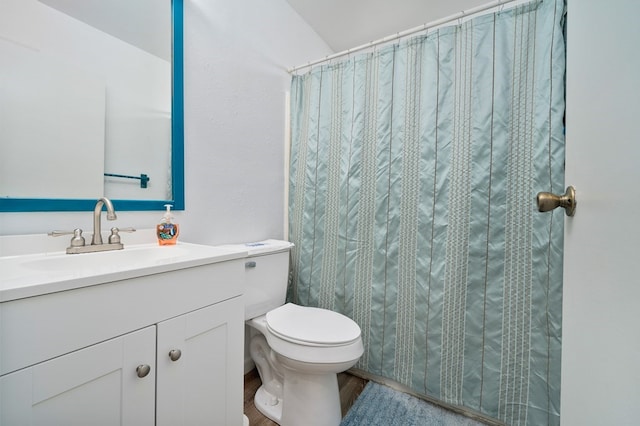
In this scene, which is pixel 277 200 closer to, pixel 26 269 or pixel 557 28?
pixel 26 269

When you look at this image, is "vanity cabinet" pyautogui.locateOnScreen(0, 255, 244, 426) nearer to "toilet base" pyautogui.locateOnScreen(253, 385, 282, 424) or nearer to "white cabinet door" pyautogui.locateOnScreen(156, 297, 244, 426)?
"white cabinet door" pyautogui.locateOnScreen(156, 297, 244, 426)

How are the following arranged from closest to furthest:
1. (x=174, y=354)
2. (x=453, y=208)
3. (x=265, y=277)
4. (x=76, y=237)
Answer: (x=174, y=354) < (x=76, y=237) < (x=453, y=208) < (x=265, y=277)

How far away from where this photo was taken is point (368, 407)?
1.32 metres

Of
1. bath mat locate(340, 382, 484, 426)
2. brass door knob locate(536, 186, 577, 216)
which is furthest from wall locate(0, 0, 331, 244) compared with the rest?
brass door knob locate(536, 186, 577, 216)

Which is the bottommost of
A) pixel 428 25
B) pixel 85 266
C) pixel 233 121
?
pixel 85 266

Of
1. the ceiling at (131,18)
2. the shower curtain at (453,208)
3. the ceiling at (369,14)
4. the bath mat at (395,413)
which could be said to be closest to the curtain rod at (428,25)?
the shower curtain at (453,208)

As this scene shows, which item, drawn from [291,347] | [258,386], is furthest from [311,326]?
[258,386]

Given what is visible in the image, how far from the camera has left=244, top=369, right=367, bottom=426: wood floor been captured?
4.12 ft

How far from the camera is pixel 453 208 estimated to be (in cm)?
124

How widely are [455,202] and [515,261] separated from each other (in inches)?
13.1

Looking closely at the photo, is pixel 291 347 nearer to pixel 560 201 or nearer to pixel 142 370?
pixel 142 370

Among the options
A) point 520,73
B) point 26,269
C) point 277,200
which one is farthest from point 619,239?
point 277,200

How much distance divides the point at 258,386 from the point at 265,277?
622 millimetres

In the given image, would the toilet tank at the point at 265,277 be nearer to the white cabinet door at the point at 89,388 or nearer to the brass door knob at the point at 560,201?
the white cabinet door at the point at 89,388
